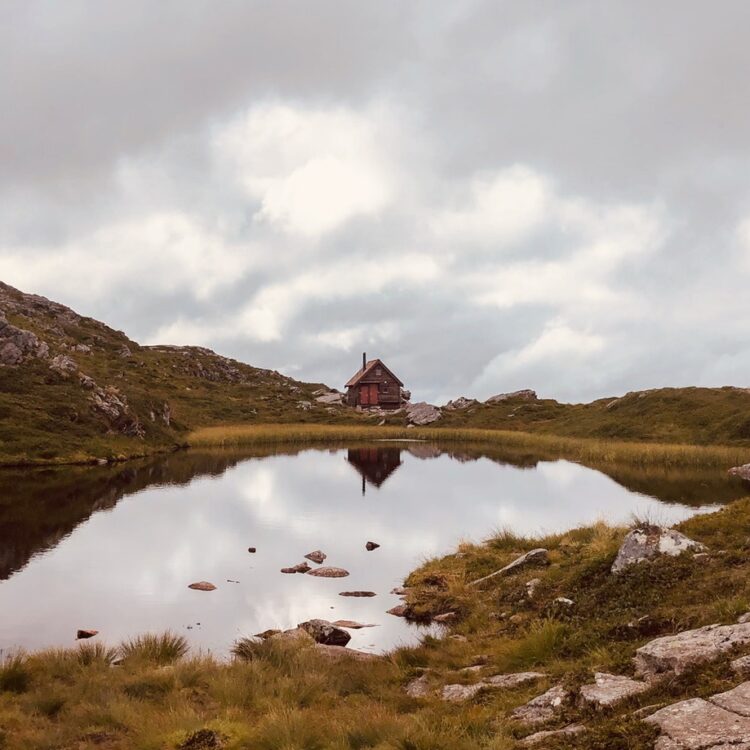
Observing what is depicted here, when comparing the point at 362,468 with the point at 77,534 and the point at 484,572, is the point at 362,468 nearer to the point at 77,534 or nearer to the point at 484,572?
the point at 77,534

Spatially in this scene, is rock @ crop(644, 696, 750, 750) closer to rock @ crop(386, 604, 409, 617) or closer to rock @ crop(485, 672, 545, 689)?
rock @ crop(485, 672, 545, 689)

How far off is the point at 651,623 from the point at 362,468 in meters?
49.9

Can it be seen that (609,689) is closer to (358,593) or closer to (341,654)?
(341,654)

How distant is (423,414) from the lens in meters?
122

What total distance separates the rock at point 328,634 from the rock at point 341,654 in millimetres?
1341

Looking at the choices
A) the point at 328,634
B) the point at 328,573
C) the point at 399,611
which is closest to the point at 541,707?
the point at 328,634

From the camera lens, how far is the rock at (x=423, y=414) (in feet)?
392

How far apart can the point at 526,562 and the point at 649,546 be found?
5.74m

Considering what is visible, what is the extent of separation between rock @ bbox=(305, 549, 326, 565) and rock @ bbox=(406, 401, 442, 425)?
91462mm

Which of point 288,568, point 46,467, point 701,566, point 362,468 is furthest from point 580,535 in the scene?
point 46,467

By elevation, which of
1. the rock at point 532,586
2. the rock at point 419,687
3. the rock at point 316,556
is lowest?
the rock at point 316,556

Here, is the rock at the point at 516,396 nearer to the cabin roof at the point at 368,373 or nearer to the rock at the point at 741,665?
the cabin roof at the point at 368,373

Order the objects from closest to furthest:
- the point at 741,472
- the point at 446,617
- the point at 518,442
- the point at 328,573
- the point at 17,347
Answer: the point at 446,617 < the point at 328,573 < the point at 741,472 < the point at 17,347 < the point at 518,442

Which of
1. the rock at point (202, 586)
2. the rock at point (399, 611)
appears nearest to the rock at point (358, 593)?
the rock at point (399, 611)
